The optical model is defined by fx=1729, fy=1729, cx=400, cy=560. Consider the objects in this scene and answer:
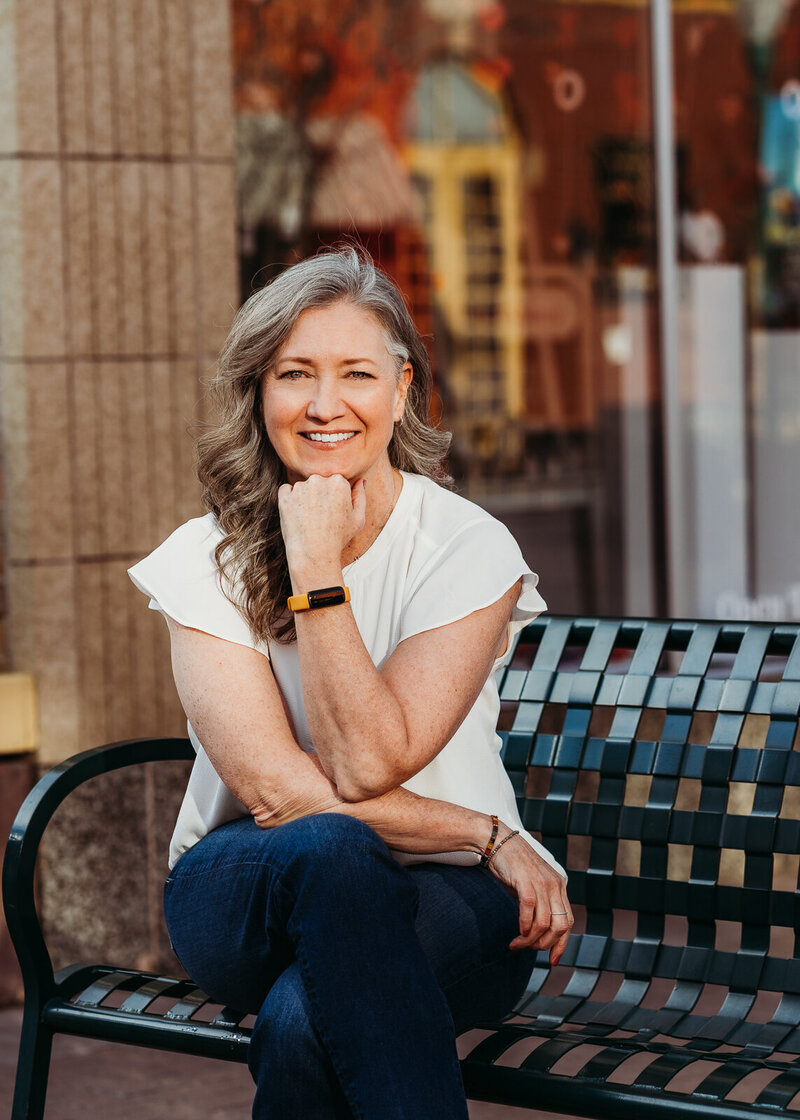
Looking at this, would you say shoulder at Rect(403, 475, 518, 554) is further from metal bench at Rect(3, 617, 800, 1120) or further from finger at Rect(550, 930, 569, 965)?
finger at Rect(550, 930, 569, 965)

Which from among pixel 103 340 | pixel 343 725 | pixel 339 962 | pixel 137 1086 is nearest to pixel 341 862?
pixel 339 962

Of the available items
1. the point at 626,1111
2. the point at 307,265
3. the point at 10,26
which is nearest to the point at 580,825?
the point at 626,1111

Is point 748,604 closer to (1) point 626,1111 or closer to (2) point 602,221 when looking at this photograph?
(2) point 602,221

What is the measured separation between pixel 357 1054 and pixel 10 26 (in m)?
3.24

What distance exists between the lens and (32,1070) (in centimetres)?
299

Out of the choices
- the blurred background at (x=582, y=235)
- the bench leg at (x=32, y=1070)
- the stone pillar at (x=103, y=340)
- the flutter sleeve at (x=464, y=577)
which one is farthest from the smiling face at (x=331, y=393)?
the blurred background at (x=582, y=235)

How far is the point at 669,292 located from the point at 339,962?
4.43 meters

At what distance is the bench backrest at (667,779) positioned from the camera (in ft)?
9.46

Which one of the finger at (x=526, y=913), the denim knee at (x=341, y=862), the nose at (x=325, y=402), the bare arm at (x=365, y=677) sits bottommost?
the finger at (x=526, y=913)

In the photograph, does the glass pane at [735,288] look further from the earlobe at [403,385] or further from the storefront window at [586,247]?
the earlobe at [403,385]

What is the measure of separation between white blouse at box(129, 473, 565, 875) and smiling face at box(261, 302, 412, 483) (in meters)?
0.16

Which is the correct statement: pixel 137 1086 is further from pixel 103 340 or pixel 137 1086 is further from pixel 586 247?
pixel 586 247

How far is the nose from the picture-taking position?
286cm

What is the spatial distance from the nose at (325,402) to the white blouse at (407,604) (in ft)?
0.76
